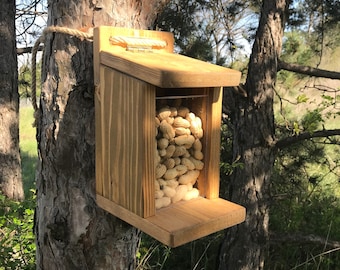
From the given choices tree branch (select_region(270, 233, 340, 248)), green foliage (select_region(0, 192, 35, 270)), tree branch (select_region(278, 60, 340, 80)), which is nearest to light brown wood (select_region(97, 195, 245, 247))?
green foliage (select_region(0, 192, 35, 270))

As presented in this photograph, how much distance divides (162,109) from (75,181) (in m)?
0.32

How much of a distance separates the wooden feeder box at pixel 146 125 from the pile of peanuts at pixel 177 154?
0.02m

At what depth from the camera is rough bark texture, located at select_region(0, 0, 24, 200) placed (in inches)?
117

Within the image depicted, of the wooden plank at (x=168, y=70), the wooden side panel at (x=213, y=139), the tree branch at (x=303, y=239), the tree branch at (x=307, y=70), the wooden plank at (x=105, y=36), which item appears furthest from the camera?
the tree branch at (x=303, y=239)

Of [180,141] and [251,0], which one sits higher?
[251,0]

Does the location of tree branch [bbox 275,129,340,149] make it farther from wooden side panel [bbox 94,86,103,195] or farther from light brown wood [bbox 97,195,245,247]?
wooden side panel [bbox 94,86,103,195]

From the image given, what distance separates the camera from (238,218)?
991 mm

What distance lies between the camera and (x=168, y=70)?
82 centimetres

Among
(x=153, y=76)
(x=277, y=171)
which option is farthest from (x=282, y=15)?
(x=153, y=76)

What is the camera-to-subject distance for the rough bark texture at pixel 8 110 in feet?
9.78

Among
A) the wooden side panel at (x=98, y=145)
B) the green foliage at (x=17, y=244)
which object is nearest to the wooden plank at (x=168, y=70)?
the wooden side panel at (x=98, y=145)

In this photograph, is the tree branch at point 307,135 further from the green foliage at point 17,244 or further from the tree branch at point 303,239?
the green foliage at point 17,244

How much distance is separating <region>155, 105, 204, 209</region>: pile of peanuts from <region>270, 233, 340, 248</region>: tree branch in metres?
1.99

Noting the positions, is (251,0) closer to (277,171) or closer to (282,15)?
(282,15)
